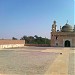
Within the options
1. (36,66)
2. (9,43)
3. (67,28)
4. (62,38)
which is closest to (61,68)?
(36,66)

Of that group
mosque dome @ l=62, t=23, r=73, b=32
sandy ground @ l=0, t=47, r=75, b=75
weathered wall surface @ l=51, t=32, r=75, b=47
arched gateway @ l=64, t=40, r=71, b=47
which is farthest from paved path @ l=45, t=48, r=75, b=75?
mosque dome @ l=62, t=23, r=73, b=32

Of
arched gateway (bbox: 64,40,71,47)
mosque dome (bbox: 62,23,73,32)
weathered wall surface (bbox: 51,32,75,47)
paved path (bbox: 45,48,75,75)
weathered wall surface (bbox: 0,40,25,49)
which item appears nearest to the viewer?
paved path (bbox: 45,48,75,75)

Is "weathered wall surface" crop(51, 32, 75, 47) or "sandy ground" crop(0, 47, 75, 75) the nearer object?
"sandy ground" crop(0, 47, 75, 75)

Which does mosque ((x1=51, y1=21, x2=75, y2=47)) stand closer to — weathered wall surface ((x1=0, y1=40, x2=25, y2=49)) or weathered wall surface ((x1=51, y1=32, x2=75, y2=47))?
weathered wall surface ((x1=51, y1=32, x2=75, y2=47))

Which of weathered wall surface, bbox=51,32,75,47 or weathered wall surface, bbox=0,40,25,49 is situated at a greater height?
weathered wall surface, bbox=51,32,75,47

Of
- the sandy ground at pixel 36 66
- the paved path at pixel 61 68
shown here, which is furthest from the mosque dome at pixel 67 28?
the paved path at pixel 61 68

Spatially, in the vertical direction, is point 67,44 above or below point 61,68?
above

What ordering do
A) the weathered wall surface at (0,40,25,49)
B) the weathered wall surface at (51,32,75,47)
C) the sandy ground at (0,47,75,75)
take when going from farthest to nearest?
1. the weathered wall surface at (51,32,75,47)
2. the weathered wall surface at (0,40,25,49)
3. the sandy ground at (0,47,75,75)

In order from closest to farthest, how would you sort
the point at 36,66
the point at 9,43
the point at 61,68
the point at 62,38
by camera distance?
1. the point at 61,68
2. the point at 36,66
3. the point at 9,43
4. the point at 62,38

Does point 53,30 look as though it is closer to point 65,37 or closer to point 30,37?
point 65,37

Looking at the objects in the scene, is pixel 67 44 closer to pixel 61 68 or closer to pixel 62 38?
pixel 62 38

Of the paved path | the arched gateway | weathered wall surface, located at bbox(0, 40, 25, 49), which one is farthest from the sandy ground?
the arched gateway

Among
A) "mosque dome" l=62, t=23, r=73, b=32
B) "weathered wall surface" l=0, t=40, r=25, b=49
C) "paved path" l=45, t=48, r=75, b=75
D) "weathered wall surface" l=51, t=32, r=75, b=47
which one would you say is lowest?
"paved path" l=45, t=48, r=75, b=75

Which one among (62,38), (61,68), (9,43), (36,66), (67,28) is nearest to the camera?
(61,68)
